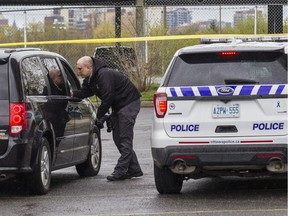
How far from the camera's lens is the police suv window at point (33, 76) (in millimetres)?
9930

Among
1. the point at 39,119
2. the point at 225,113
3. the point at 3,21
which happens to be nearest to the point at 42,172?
the point at 39,119

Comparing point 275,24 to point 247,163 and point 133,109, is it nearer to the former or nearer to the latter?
point 133,109

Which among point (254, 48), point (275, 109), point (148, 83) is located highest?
point (254, 48)

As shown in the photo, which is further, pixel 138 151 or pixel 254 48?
pixel 138 151

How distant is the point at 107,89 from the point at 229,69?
226 cm

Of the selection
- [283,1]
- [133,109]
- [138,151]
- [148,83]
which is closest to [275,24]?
[283,1]

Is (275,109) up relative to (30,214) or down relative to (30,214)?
up

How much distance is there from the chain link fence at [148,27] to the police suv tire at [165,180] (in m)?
15.7

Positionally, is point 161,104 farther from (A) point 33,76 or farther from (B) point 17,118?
(A) point 33,76

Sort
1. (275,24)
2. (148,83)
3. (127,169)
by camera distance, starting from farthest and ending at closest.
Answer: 1. (275,24)
2. (148,83)
3. (127,169)

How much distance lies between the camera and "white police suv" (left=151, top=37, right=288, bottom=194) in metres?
9.09

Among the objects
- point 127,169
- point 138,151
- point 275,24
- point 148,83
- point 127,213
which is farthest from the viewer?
point 275,24

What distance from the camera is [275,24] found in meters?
28.3

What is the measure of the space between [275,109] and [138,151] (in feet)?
17.3
